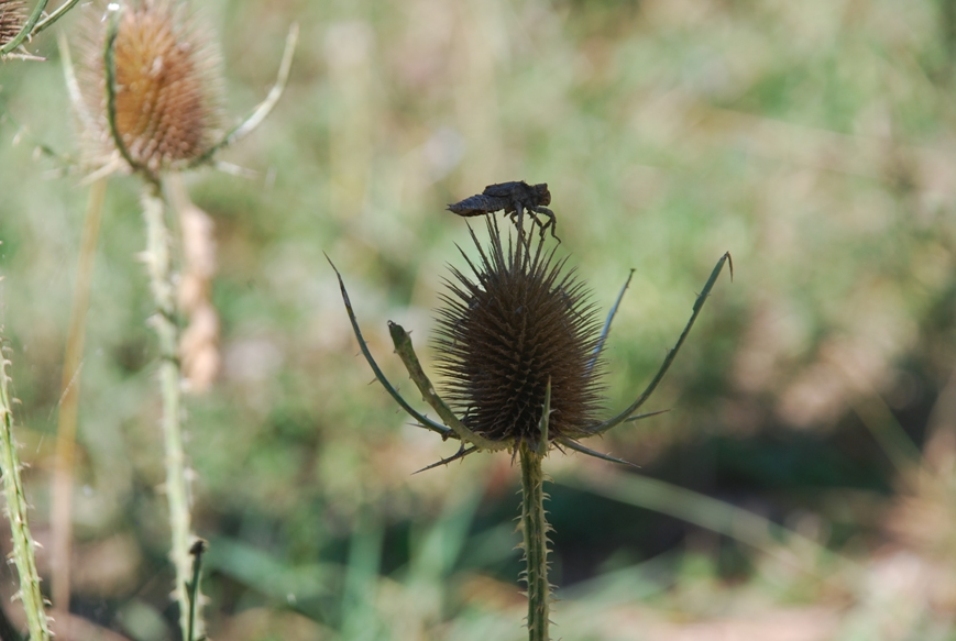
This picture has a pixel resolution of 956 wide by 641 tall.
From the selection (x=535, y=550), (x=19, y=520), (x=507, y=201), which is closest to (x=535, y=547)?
(x=535, y=550)

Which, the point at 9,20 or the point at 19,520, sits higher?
the point at 9,20

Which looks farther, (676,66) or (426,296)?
(676,66)

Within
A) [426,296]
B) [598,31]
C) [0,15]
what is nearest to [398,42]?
[598,31]

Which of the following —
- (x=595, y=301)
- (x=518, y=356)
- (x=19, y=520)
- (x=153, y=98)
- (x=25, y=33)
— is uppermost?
(x=595, y=301)

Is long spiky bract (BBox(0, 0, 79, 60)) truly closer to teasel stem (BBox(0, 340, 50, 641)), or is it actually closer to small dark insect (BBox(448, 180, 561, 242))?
teasel stem (BBox(0, 340, 50, 641))

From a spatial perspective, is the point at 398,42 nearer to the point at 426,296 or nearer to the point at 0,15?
the point at 426,296

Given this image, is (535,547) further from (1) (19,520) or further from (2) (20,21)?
(2) (20,21)
